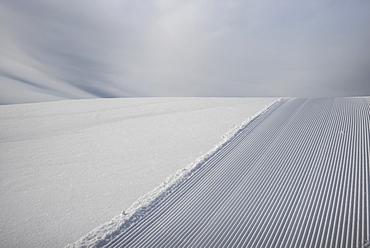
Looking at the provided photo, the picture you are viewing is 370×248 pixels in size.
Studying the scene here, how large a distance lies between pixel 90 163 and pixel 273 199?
516 centimetres

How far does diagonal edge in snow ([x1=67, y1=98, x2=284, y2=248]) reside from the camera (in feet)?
11.7

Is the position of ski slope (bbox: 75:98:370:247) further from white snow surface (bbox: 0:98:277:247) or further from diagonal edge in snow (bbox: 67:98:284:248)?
white snow surface (bbox: 0:98:277:247)

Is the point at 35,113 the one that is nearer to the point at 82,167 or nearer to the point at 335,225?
the point at 82,167

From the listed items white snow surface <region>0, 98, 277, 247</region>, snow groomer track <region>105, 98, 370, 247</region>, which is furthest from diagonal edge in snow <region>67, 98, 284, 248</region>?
snow groomer track <region>105, 98, 370, 247</region>

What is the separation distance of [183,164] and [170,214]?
1.96 meters

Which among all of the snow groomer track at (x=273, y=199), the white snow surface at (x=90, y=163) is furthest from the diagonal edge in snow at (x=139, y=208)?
the snow groomer track at (x=273, y=199)

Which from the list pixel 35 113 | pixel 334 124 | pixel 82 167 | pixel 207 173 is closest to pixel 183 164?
pixel 207 173

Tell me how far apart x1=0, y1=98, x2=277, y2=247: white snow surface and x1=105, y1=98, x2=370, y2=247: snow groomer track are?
2.03 feet

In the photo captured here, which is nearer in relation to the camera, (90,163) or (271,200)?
(271,200)

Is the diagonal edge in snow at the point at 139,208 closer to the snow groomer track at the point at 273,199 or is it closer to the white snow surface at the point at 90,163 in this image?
the white snow surface at the point at 90,163

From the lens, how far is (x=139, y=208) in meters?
4.30

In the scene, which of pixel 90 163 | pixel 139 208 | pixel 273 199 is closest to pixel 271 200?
pixel 273 199

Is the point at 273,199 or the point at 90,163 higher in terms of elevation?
the point at 90,163

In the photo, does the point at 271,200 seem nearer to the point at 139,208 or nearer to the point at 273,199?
the point at 273,199
